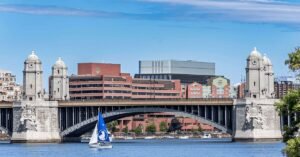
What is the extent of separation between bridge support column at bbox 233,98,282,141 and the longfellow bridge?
5.20 ft

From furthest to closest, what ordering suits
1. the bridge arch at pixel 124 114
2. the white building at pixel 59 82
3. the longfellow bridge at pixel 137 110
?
the white building at pixel 59 82, the bridge arch at pixel 124 114, the longfellow bridge at pixel 137 110

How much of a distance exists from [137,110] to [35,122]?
660 inches

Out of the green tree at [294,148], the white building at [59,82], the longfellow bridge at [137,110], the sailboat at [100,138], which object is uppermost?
the white building at [59,82]

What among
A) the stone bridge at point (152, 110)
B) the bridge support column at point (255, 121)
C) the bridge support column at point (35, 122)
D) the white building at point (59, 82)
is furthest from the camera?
the white building at point (59, 82)

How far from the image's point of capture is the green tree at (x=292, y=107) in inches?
1828

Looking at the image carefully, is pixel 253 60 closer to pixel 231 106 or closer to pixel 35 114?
pixel 231 106

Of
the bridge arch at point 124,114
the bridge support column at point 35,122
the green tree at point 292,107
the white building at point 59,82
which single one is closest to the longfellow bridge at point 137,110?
the bridge arch at point 124,114

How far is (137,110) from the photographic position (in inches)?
6407

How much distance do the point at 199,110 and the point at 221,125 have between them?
12.6 ft

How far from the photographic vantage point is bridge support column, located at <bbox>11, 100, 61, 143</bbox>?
169250 mm

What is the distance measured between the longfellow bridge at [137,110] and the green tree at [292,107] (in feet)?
366

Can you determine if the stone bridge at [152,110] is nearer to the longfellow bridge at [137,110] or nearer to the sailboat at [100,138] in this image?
the longfellow bridge at [137,110]

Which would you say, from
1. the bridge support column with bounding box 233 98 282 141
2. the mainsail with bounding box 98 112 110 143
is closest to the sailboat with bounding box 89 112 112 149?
the mainsail with bounding box 98 112 110 143

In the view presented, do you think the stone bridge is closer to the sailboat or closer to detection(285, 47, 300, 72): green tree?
the sailboat
